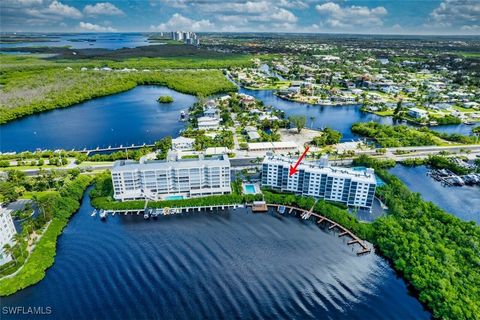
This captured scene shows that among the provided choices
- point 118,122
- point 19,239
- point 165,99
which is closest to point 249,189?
point 19,239

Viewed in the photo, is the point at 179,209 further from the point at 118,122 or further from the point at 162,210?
the point at 118,122

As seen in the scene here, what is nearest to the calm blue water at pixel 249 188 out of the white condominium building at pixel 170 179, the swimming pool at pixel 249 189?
the swimming pool at pixel 249 189

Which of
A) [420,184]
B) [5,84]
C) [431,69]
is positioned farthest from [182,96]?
Result: [431,69]

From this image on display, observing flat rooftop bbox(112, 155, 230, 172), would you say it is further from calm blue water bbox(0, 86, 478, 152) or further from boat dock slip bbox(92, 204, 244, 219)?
calm blue water bbox(0, 86, 478, 152)

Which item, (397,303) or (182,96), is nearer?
(397,303)

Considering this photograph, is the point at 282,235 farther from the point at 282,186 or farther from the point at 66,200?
the point at 66,200
